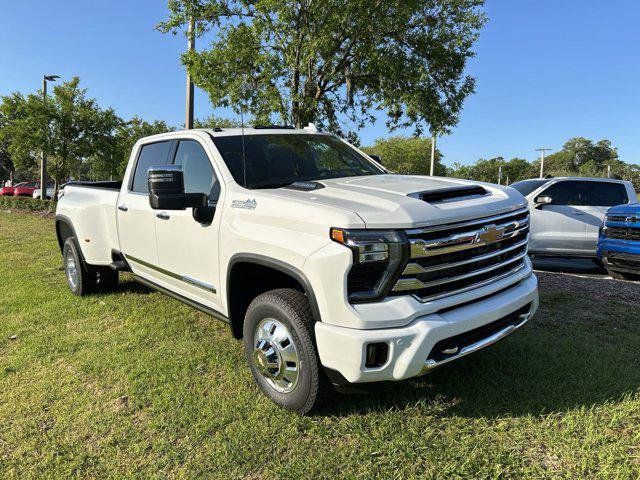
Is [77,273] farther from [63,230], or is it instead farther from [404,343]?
[404,343]

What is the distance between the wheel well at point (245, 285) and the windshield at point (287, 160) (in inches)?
24.6

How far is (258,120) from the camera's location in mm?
9477

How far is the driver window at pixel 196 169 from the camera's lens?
11.9ft

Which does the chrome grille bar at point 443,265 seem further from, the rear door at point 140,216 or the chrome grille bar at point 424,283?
the rear door at point 140,216

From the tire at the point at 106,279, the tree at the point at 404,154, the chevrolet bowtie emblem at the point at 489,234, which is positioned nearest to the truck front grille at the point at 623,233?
the chevrolet bowtie emblem at the point at 489,234

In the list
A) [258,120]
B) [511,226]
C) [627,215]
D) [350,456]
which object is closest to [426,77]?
[258,120]

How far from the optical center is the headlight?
248cm

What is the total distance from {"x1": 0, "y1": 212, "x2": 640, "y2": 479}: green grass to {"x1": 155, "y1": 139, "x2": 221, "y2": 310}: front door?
2.06 ft

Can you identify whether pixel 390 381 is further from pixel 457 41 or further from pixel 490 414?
pixel 457 41

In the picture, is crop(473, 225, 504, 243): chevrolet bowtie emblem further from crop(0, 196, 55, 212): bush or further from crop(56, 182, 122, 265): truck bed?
crop(0, 196, 55, 212): bush

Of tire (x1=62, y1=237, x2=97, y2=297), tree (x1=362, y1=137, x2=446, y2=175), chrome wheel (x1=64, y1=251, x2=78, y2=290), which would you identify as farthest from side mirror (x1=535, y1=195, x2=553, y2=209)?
tree (x1=362, y1=137, x2=446, y2=175)

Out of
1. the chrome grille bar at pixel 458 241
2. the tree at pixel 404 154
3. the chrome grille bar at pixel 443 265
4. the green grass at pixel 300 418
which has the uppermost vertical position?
the tree at pixel 404 154

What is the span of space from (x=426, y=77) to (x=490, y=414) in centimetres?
773

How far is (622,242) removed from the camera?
259 inches
